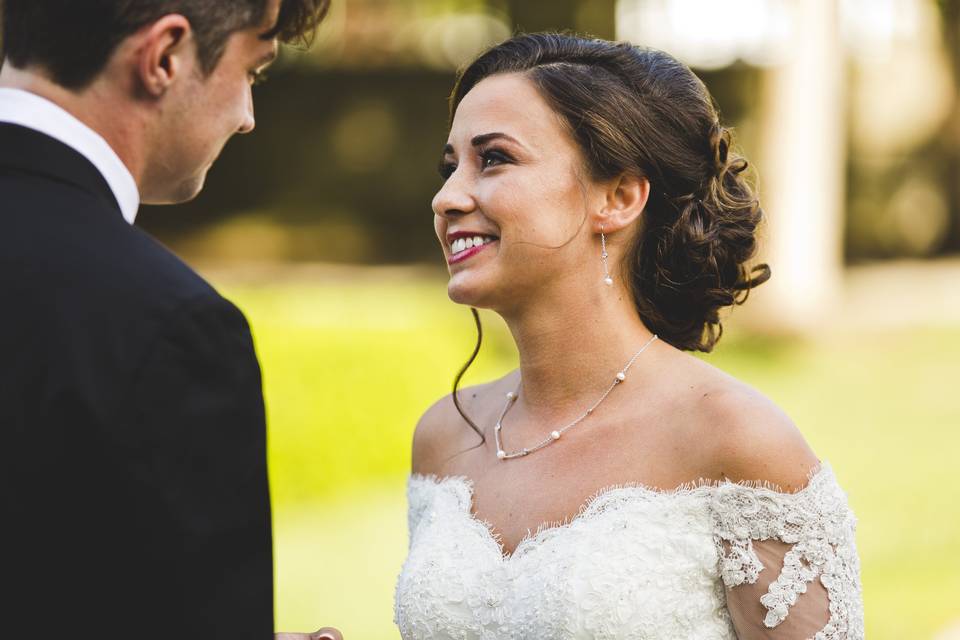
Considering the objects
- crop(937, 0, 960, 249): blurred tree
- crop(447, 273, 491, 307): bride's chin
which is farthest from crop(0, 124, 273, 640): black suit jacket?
crop(937, 0, 960, 249): blurred tree

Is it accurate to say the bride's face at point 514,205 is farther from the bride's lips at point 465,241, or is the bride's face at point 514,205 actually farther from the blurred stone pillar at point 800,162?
the blurred stone pillar at point 800,162

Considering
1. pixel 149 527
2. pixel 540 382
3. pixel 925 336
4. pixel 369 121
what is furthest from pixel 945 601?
pixel 369 121

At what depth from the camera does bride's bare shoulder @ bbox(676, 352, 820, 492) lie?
8.92 ft

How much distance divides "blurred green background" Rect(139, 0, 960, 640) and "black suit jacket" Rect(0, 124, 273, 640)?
411cm

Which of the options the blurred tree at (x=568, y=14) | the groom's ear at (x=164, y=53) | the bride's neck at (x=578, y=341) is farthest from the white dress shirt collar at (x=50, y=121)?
the blurred tree at (x=568, y=14)

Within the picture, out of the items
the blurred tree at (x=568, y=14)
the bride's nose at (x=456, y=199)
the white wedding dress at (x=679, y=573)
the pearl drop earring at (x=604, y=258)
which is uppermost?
the blurred tree at (x=568, y=14)

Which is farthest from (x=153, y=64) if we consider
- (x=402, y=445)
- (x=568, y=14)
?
(x=568, y=14)

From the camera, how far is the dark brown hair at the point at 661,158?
3062 millimetres

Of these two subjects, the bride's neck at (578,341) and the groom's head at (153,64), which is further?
the bride's neck at (578,341)

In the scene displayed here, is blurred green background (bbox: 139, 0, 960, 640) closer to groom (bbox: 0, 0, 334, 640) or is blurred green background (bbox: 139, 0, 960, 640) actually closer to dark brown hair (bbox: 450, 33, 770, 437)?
dark brown hair (bbox: 450, 33, 770, 437)

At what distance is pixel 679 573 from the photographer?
2.77 m

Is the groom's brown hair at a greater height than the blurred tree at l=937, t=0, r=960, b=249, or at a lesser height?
lesser

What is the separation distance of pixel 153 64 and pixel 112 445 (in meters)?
0.63

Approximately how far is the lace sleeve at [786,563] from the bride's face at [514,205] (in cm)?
73
